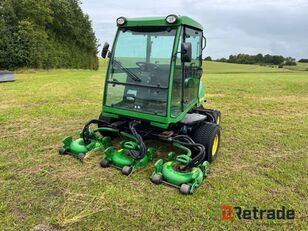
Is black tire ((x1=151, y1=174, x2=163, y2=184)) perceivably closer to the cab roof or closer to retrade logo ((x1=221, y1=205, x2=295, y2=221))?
retrade logo ((x1=221, y1=205, x2=295, y2=221))

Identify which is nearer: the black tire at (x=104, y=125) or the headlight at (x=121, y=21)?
the headlight at (x=121, y=21)

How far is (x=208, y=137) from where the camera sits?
417cm

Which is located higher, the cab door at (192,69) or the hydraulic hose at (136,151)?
the cab door at (192,69)

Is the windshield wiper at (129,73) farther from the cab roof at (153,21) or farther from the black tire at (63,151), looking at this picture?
the black tire at (63,151)

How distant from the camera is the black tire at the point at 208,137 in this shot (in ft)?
13.6

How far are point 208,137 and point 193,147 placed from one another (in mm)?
367

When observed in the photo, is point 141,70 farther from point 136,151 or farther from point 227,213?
point 227,213

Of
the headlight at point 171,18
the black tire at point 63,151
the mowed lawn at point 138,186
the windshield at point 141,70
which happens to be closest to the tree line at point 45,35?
the mowed lawn at point 138,186

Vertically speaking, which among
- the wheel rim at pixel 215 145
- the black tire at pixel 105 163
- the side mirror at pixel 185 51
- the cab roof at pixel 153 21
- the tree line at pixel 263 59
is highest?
the tree line at pixel 263 59

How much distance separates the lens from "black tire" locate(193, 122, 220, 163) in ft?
13.6

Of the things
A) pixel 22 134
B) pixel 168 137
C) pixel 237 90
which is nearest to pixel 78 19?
pixel 237 90

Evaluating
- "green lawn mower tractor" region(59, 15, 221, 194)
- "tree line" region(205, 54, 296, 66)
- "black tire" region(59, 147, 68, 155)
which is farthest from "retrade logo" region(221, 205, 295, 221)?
"tree line" region(205, 54, 296, 66)

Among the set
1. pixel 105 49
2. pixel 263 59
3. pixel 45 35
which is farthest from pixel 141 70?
pixel 263 59

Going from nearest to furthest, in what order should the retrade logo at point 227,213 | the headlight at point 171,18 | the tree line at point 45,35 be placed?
1. the retrade logo at point 227,213
2. the headlight at point 171,18
3. the tree line at point 45,35
